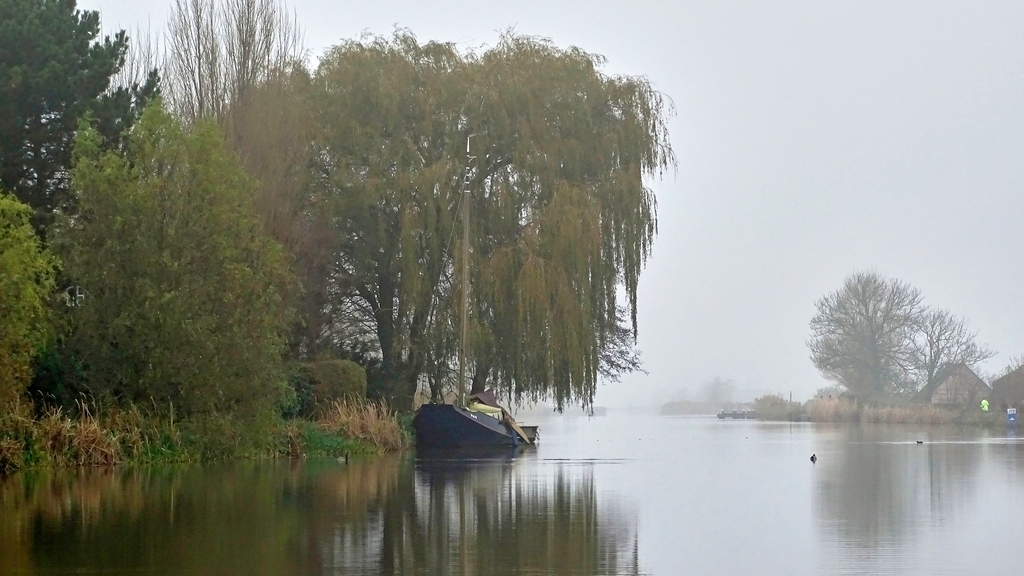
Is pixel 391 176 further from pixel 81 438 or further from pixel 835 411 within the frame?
pixel 835 411

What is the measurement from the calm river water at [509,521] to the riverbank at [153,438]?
1.20 metres

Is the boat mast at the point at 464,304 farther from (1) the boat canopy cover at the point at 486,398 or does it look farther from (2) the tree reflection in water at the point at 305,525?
(2) the tree reflection in water at the point at 305,525

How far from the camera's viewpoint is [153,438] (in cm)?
→ 2412

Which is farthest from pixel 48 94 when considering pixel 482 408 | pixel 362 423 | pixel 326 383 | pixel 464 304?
pixel 482 408

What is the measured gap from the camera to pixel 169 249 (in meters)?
24.5

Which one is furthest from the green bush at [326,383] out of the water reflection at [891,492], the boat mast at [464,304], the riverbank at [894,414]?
the riverbank at [894,414]

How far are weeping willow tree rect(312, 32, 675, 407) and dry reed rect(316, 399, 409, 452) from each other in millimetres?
3565

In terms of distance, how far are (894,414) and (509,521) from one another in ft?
204

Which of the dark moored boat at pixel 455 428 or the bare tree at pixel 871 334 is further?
the bare tree at pixel 871 334

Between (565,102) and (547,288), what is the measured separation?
5.89 m

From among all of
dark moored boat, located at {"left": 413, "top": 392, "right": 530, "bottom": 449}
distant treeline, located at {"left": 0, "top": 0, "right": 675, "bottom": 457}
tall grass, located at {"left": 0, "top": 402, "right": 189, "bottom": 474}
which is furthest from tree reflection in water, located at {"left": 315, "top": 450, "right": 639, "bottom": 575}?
dark moored boat, located at {"left": 413, "top": 392, "right": 530, "bottom": 449}

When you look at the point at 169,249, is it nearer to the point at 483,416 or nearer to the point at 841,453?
the point at 483,416

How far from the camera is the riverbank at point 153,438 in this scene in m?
21.1

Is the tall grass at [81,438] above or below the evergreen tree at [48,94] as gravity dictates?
below
